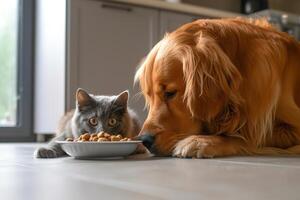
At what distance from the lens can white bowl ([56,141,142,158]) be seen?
1.46 m

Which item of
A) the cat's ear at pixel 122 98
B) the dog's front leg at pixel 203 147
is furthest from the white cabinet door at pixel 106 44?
the dog's front leg at pixel 203 147

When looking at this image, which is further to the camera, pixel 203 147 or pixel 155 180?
pixel 203 147

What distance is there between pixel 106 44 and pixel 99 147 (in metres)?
2.12

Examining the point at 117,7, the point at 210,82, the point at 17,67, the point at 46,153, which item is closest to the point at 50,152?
the point at 46,153

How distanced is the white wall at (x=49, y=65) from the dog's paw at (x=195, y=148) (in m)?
1.91

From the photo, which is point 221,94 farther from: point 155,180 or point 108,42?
point 108,42

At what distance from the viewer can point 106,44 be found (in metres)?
3.50

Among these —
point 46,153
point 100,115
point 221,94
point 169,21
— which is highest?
point 169,21

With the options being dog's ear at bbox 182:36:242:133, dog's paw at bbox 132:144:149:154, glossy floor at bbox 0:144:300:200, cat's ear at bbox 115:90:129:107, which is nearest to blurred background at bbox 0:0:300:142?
cat's ear at bbox 115:90:129:107

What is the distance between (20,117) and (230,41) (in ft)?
8.01

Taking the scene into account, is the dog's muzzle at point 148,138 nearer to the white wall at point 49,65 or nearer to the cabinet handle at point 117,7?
the white wall at point 49,65

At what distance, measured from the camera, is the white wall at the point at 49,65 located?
3361mm

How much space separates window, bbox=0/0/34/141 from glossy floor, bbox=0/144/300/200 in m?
2.46

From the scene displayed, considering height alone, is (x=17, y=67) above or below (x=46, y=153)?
above
